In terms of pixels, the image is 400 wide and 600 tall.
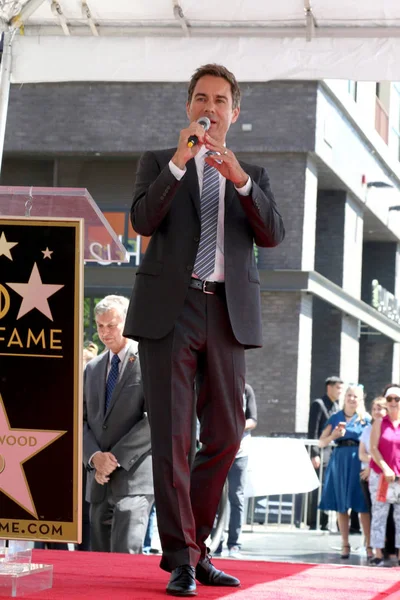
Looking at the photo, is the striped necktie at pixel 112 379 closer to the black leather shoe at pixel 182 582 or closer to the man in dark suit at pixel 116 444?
the man in dark suit at pixel 116 444

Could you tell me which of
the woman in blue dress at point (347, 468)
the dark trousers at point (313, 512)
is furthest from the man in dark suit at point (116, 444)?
the dark trousers at point (313, 512)

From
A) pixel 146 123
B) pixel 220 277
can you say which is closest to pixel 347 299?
pixel 146 123

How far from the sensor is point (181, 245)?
4.04 meters

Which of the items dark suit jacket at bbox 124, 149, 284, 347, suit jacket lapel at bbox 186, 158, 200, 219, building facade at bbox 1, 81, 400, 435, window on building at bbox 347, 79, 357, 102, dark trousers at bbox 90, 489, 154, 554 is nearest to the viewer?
dark suit jacket at bbox 124, 149, 284, 347

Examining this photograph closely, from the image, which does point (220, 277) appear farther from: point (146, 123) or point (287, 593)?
point (146, 123)

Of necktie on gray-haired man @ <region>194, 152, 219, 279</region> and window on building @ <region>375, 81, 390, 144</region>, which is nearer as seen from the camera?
necktie on gray-haired man @ <region>194, 152, 219, 279</region>

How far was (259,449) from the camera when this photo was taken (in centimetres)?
1189

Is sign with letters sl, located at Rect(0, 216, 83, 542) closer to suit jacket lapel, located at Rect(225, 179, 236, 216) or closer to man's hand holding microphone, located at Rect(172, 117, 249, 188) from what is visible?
man's hand holding microphone, located at Rect(172, 117, 249, 188)

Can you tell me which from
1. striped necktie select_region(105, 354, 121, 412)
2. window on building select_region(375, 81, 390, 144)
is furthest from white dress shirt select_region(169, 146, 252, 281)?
window on building select_region(375, 81, 390, 144)

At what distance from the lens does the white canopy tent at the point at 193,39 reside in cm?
595

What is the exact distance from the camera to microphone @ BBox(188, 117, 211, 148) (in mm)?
3785

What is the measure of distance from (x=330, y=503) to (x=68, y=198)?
904 centimetres

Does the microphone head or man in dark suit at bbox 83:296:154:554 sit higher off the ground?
the microphone head

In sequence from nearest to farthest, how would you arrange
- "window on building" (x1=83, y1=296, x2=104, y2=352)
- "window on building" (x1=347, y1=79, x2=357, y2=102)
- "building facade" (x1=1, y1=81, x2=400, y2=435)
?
"building facade" (x1=1, y1=81, x2=400, y2=435)
"window on building" (x1=83, y1=296, x2=104, y2=352)
"window on building" (x1=347, y1=79, x2=357, y2=102)
